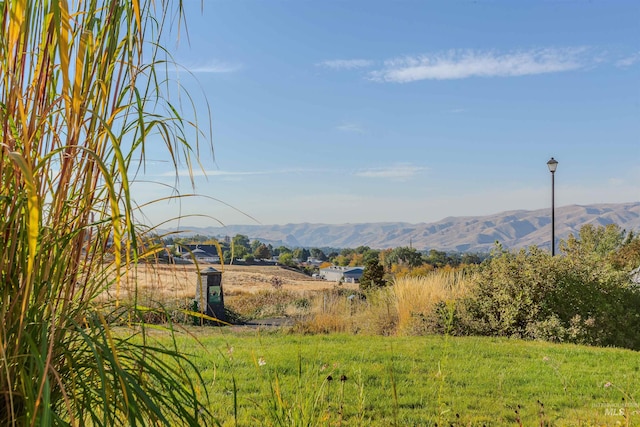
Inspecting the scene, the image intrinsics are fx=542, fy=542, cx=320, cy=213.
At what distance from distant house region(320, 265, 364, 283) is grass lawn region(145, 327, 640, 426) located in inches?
874

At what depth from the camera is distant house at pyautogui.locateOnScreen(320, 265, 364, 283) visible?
101 ft

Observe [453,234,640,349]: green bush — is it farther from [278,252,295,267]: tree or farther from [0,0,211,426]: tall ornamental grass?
[278,252,295,267]: tree

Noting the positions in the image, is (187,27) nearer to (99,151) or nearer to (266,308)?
(99,151)

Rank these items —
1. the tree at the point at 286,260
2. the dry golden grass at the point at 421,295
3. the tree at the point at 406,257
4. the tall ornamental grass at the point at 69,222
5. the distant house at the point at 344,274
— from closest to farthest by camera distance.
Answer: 1. the tall ornamental grass at the point at 69,222
2. the dry golden grass at the point at 421,295
3. the tree at the point at 406,257
4. the distant house at the point at 344,274
5. the tree at the point at 286,260

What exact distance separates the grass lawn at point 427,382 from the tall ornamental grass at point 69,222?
94 centimetres

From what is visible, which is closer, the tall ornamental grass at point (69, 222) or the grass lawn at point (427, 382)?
the tall ornamental grass at point (69, 222)

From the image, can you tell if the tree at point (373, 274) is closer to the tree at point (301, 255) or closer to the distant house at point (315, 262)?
the distant house at point (315, 262)

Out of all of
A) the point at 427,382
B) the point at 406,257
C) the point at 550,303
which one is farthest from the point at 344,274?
the point at 427,382

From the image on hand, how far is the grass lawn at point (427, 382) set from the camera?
3492mm

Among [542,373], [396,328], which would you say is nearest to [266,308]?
[396,328]

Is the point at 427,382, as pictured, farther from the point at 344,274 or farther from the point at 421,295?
the point at 344,274

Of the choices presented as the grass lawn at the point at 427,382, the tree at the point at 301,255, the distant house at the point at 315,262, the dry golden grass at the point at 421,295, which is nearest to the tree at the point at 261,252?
the distant house at the point at 315,262

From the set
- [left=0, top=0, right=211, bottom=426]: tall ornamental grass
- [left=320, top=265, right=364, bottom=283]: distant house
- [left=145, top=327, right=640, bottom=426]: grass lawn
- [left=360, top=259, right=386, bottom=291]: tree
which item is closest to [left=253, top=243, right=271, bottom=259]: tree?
[left=320, top=265, right=364, bottom=283]: distant house

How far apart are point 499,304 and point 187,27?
7.37 metres
